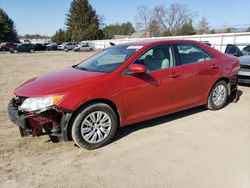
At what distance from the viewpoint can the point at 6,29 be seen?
66.4 m

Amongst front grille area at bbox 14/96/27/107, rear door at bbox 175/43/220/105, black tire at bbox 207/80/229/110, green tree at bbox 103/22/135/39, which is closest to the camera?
front grille area at bbox 14/96/27/107

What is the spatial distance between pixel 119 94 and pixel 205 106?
254cm

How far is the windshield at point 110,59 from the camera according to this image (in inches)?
163

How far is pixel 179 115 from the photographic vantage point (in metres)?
5.11

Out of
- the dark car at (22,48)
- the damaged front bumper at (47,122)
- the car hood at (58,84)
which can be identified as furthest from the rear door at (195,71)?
the dark car at (22,48)

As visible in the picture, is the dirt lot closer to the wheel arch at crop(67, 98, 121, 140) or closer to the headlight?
the wheel arch at crop(67, 98, 121, 140)

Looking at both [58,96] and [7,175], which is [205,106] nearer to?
[58,96]

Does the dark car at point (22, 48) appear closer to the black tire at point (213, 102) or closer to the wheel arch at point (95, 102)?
the black tire at point (213, 102)

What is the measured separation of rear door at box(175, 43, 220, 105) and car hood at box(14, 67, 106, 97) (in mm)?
1689

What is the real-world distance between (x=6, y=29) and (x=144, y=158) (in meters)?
73.4

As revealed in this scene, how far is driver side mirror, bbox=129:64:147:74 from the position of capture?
3.82m

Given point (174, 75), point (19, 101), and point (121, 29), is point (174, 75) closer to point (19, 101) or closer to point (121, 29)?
point (19, 101)

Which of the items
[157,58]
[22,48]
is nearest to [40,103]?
[157,58]

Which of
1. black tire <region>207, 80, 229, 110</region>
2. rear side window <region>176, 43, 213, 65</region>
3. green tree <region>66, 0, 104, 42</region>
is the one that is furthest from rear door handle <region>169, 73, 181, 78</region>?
green tree <region>66, 0, 104, 42</region>
